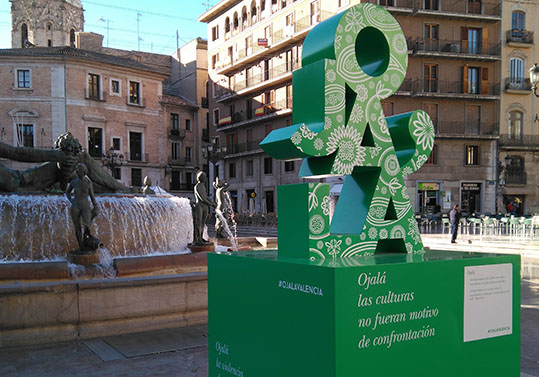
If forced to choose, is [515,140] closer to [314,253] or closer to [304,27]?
[304,27]

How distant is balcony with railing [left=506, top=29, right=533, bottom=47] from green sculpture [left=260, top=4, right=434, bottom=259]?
37281 mm

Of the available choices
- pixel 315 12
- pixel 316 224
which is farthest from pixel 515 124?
pixel 316 224

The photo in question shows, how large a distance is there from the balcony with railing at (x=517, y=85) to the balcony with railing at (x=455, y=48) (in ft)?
6.65

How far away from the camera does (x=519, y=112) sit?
35.7m

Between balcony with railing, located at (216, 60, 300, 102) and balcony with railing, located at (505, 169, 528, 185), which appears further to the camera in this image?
balcony with railing, located at (216, 60, 300, 102)

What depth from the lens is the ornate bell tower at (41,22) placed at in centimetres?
5947

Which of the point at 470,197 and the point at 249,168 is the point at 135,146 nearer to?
the point at 249,168

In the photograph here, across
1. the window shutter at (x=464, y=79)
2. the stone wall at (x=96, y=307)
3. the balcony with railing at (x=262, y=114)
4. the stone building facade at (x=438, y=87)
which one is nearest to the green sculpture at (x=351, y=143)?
the stone wall at (x=96, y=307)

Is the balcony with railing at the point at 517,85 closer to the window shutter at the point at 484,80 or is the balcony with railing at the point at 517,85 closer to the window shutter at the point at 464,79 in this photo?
the window shutter at the point at 484,80

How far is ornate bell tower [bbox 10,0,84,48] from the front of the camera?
59.5m

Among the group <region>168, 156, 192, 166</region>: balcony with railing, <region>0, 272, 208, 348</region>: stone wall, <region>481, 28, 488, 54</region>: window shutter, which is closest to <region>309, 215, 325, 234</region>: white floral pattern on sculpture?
<region>0, 272, 208, 348</region>: stone wall

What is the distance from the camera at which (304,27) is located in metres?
35.0

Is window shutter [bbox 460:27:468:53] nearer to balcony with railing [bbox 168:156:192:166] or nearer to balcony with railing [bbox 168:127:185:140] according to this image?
balcony with railing [bbox 168:127:185:140]

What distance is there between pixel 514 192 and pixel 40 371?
36.3m
